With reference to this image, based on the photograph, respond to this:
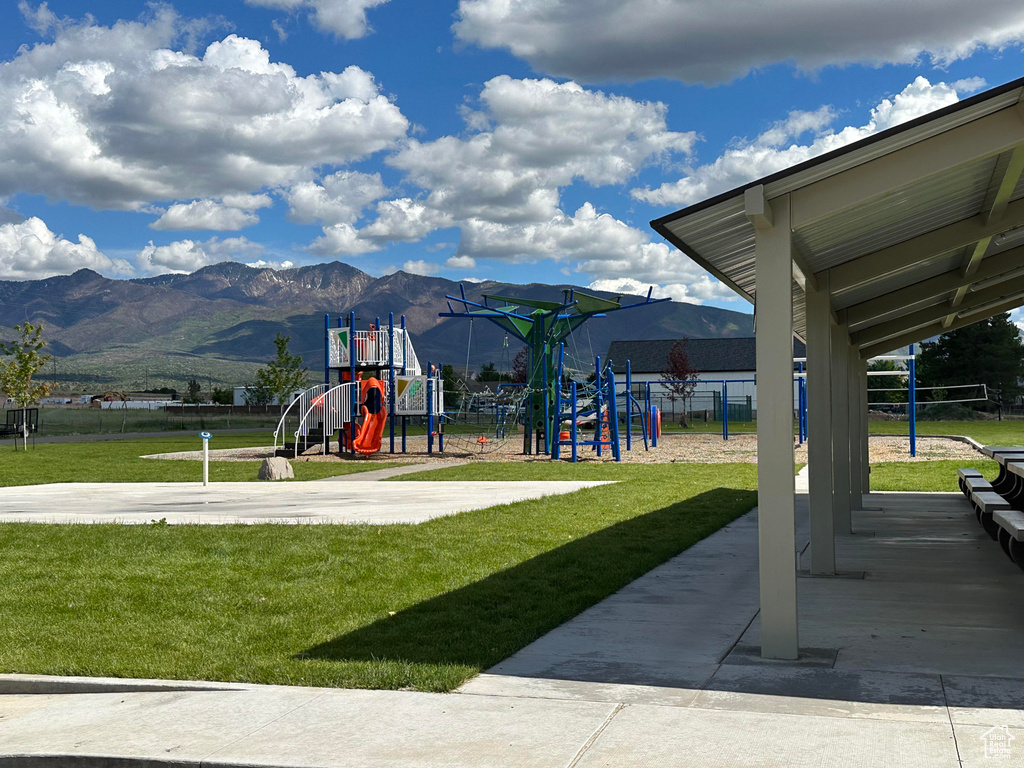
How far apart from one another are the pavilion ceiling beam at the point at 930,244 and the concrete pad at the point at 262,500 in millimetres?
6720

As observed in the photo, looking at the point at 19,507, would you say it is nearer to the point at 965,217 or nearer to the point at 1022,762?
the point at 965,217

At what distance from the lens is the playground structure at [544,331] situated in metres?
29.2

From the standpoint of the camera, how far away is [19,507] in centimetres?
1584

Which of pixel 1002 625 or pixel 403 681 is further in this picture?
pixel 1002 625

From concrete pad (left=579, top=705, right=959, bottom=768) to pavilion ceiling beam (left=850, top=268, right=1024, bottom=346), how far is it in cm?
982

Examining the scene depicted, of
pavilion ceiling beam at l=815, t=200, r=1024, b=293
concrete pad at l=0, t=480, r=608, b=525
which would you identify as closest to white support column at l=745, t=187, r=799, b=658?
pavilion ceiling beam at l=815, t=200, r=1024, b=293

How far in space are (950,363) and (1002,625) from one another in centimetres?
6455

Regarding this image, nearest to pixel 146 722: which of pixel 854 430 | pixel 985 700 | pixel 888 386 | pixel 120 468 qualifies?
pixel 985 700

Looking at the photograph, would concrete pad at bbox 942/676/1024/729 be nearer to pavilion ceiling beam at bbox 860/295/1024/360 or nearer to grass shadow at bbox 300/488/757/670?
grass shadow at bbox 300/488/757/670

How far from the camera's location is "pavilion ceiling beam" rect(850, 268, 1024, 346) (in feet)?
43.7

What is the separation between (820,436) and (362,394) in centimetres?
2316

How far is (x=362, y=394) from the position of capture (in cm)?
3095

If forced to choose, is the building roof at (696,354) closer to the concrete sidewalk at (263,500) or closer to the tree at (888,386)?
Answer: the tree at (888,386)

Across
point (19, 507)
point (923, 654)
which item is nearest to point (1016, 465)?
point (923, 654)
